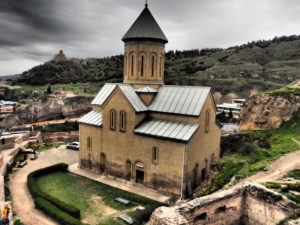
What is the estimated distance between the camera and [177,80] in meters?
66.9

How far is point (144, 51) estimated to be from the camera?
18.6m

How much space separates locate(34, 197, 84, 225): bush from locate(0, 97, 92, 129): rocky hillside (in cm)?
3339

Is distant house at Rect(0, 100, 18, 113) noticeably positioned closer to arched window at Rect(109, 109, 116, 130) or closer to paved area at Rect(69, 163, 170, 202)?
paved area at Rect(69, 163, 170, 202)

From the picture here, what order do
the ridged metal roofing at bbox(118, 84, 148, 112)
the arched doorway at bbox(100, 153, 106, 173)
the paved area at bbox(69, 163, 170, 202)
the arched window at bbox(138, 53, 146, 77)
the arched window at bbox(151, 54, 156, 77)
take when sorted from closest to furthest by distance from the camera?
the paved area at bbox(69, 163, 170, 202) < the ridged metal roofing at bbox(118, 84, 148, 112) < the arched doorway at bbox(100, 153, 106, 173) < the arched window at bbox(138, 53, 146, 77) < the arched window at bbox(151, 54, 156, 77)

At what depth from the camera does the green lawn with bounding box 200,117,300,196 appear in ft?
46.0

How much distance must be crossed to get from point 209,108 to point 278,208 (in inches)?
329

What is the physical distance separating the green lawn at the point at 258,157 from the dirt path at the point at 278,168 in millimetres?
423

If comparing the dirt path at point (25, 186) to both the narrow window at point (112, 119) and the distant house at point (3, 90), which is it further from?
the distant house at point (3, 90)

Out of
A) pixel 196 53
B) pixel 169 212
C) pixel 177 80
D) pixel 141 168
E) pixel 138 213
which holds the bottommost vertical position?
pixel 138 213

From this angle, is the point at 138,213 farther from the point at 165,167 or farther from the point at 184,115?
the point at 184,115

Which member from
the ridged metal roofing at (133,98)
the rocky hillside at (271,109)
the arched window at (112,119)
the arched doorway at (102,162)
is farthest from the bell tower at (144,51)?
the rocky hillside at (271,109)

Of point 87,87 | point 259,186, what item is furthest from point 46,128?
point 87,87

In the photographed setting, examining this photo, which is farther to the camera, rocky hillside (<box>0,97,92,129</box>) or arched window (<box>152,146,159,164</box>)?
rocky hillside (<box>0,97,92,129</box>)

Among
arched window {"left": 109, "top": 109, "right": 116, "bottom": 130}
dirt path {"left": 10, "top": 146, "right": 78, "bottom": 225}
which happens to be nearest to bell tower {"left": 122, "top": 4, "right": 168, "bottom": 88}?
arched window {"left": 109, "top": 109, "right": 116, "bottom": 130}
